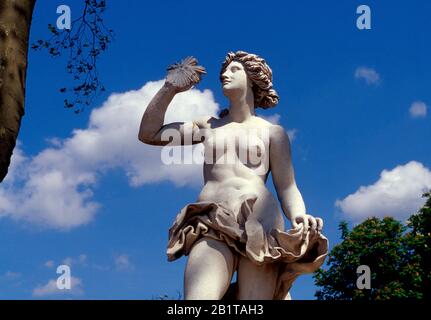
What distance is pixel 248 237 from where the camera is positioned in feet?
25.5

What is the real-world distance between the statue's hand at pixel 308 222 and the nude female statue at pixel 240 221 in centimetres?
1

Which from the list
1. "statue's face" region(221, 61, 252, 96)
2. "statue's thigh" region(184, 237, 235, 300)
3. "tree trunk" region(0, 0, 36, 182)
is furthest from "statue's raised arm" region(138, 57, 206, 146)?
"tree trunk" region(0, 0, 36, 182)

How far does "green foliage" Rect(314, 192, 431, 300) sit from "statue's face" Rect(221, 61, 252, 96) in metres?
18.7

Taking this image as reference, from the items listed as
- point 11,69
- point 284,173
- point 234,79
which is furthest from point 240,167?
point 11,69

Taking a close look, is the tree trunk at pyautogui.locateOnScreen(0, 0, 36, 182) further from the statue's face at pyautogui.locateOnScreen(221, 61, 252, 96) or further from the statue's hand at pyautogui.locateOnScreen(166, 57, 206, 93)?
the statue's face at pyautogui.locateOnScreen(221, 61, 252, 96)

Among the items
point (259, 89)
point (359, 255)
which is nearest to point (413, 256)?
point (359, 255)

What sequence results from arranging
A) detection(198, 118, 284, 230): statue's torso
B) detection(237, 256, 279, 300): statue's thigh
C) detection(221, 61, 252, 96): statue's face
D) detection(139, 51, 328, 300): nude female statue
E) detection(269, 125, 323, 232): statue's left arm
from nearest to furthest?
detection(139, 51, 328, 300): nude female statue, detection(237, 256, 279, 300): statue's thigh, detection(198, 118, 284, 230): statue's torso, detection(269, 125, 323, 232): statue's left arm, detection(221, 61, 252, 96): statue's face

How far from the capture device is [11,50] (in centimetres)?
716

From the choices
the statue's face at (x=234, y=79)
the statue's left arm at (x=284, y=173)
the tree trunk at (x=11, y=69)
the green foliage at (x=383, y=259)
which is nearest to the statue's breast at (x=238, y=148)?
the statue's left arm at (x=284, y=173)

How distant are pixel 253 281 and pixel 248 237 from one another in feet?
1.64

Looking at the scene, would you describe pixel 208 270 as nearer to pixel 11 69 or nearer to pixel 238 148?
pixel 238 148

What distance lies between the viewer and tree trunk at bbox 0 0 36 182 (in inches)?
275

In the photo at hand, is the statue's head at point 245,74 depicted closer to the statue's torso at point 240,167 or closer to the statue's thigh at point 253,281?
the statue's torso at point 240,167
